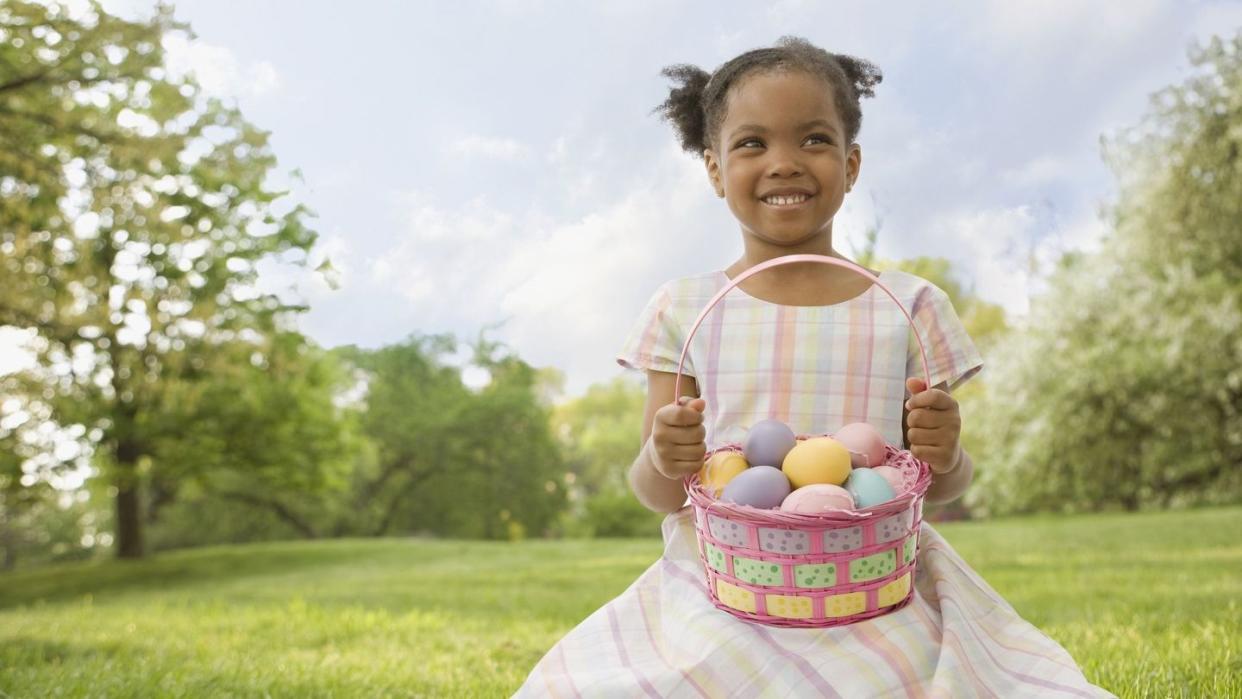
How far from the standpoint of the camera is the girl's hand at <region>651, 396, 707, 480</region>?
174 centimetres

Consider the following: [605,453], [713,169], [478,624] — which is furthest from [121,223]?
[605,453]

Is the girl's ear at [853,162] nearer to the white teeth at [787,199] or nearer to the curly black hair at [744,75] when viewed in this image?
the curly black hair at [744,75]

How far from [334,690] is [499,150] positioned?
16.2 meters

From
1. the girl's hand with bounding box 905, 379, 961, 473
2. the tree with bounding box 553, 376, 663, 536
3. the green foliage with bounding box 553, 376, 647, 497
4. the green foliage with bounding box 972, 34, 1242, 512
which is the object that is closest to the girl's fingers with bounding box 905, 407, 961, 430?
the girl's hand with bounding box 905, 379, 961, 473

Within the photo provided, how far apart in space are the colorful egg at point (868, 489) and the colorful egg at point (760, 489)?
109 millimetres

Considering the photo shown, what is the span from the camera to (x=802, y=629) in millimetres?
1728

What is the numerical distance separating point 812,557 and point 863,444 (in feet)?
1.01

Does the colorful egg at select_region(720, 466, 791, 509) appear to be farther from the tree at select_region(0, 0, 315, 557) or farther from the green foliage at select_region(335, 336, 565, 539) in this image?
the green foliage at select_region(335, 336, 565, 539)

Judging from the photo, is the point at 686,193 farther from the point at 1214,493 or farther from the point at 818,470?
the point at 818,470

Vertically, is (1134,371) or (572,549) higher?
(1134,371)

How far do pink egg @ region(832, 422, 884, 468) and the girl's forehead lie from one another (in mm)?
610

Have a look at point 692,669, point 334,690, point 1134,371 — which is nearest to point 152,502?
point 1134,371

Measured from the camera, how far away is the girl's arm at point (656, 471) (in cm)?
200

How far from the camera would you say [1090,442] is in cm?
1659
